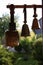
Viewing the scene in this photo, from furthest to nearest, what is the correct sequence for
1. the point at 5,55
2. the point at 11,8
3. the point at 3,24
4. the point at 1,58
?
the point at 5,55, the point at 1,58, the point at 3,24, the point at 11,8

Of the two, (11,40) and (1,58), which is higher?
(11,40)

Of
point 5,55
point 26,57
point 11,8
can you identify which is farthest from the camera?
point 26,57

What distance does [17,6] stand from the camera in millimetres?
1612

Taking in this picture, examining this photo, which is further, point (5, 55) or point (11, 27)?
point (5, 55)

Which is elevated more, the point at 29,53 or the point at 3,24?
the point at 3,24

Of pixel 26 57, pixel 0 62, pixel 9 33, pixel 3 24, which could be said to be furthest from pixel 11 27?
pixel 26 57

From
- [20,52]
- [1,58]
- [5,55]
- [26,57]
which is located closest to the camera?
[1,58]

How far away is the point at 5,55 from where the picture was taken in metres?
8.00

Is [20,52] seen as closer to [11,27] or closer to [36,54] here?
[36,54]

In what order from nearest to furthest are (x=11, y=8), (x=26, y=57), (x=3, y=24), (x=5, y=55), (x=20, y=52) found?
(x=11, y=8) < (x=3, y=24) < (x=5, y=55) < (x=26, y=57) < (x=20, y=52)

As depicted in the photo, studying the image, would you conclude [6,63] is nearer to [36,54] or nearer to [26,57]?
[36,54]

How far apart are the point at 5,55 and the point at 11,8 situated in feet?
21.1

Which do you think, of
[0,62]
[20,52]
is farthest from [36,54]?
[20,52]

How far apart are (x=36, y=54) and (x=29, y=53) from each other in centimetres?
177
